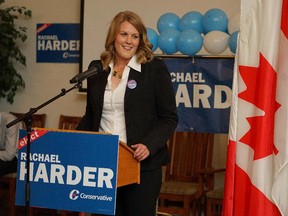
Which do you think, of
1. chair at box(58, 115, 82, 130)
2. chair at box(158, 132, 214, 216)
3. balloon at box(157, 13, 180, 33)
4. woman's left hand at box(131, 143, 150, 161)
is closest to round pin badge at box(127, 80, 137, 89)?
woman's left hand at box(131, 143, 150, 161)

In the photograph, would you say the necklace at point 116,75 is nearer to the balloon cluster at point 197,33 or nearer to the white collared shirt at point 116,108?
the white collared shirt at point 116,108

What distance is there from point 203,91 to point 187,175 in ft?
2.93

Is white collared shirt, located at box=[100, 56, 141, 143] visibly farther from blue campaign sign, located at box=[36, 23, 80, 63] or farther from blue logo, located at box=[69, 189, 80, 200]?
blue campaign sign, located at box=[36, 23, 80, 63]

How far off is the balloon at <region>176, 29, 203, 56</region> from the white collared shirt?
4.71ft

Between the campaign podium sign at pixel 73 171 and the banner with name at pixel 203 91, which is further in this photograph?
the banner with name at pixel 203 91

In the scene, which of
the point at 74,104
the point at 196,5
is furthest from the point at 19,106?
the point at 196,5

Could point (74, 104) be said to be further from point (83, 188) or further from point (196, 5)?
point (83, 188)

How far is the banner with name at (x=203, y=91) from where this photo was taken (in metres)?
3.84

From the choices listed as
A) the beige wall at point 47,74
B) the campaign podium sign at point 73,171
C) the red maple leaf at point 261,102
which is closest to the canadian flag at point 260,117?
the red maple leaf at point 261,102

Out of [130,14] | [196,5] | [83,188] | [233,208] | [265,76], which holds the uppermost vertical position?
[196,5]

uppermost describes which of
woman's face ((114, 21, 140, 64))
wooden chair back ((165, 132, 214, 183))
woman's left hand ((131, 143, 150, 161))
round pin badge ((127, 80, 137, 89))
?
woman's face ((114, 21, 140, 64))

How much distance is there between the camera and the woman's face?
229cm

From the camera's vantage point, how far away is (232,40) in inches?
139

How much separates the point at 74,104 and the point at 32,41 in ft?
2.80
